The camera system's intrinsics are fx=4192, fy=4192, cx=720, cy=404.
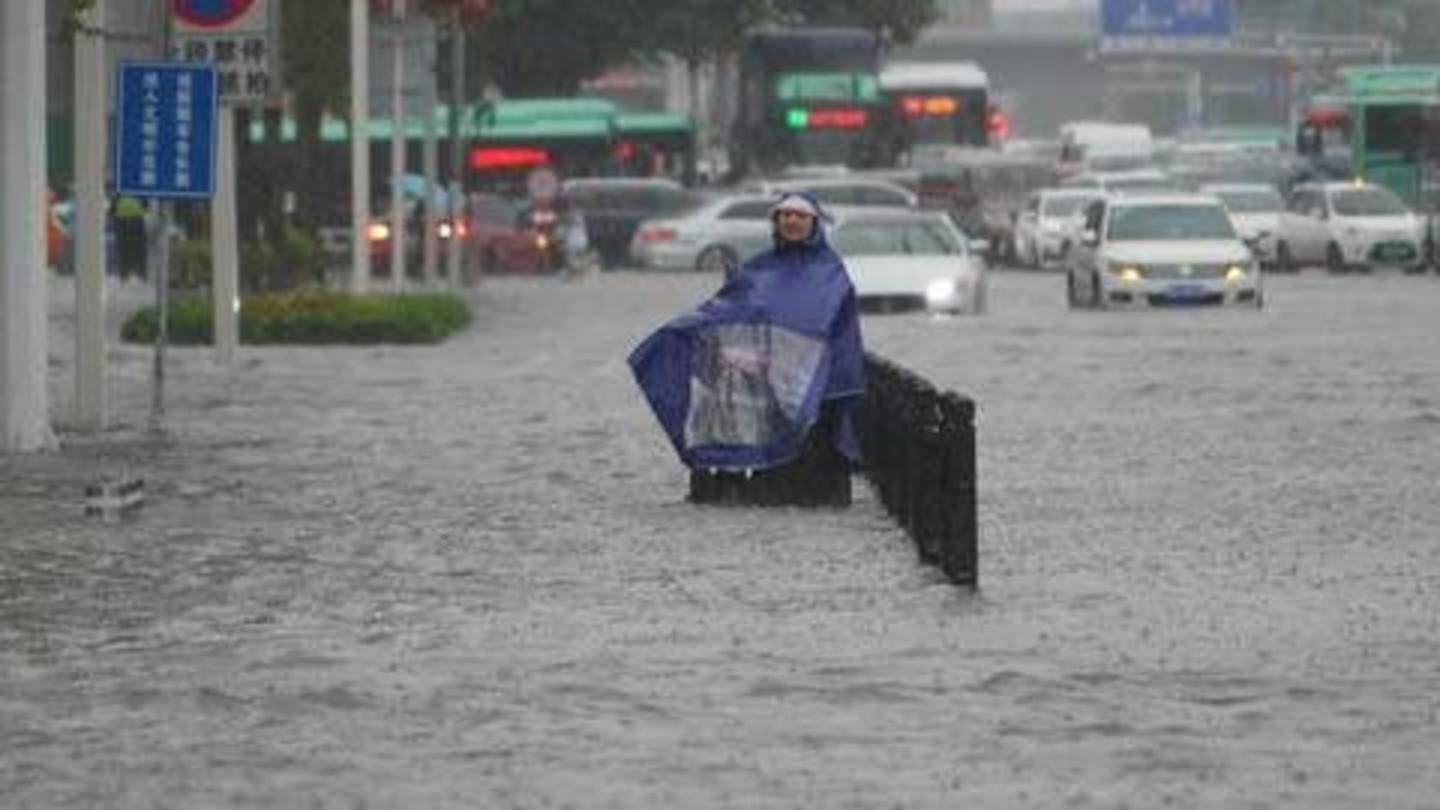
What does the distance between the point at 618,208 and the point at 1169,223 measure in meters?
29.7

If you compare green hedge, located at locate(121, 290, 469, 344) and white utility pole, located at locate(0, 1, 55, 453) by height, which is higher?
white utility pole, located at locate(0, 1, 55, 453)

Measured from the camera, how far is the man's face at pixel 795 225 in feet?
67.3

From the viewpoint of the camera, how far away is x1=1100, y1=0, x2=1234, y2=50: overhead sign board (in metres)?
119

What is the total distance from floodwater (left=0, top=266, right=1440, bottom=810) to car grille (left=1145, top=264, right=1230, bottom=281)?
20.2 metres

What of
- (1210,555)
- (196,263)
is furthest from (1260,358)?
(1210,555)

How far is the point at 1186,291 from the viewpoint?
1975 inches

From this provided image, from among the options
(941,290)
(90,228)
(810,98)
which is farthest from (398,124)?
(810,98)

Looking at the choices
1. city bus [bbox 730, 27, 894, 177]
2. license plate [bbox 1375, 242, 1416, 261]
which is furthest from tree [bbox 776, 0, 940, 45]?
license plate [bbox 1375, 242, 1416, 261]

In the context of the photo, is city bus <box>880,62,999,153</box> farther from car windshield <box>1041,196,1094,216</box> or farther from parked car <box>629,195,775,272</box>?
parked car <box>629,195,775,272</box>

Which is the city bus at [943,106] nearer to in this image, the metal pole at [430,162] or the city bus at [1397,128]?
the city bus at [1397,128]

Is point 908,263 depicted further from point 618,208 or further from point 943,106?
point 943,106

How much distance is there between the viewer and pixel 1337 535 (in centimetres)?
1912

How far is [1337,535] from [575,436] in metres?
8.60

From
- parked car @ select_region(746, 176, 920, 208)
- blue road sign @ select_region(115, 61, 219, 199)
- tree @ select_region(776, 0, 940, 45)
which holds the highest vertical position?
tree @ select_region(776, 0, 940, 45)
